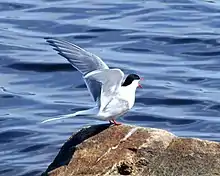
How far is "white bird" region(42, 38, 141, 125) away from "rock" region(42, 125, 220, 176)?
547 millimetres

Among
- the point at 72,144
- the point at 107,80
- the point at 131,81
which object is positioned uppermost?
the point at 107,80

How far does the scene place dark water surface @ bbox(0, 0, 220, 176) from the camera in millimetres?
12719

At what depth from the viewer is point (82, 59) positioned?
947 cm

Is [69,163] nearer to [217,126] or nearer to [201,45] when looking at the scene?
[217,126]

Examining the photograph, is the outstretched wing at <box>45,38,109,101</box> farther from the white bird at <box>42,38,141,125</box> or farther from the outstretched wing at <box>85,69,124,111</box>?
the outstretched wing at <box>85,69,124,111</box>

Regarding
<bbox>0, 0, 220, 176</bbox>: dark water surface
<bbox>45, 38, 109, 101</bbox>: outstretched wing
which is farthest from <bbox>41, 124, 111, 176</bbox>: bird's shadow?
<bbox>0, 0, 220, 176</bbox>: dark water surface

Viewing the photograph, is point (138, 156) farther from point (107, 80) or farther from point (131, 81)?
point (131, 81)

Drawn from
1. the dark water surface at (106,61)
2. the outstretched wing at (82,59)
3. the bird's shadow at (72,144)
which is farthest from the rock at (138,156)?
the dark water surface at (106,61)

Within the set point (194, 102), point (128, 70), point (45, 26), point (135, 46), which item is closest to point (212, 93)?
point (194, 102)

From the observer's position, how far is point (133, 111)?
13680 mm

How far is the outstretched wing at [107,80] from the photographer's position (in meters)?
8.84

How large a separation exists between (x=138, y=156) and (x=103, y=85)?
4.05ft

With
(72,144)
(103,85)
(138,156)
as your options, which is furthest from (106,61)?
(138,156)

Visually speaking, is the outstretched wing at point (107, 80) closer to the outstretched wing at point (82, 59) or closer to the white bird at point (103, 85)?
the white bird at point (103, 85)
